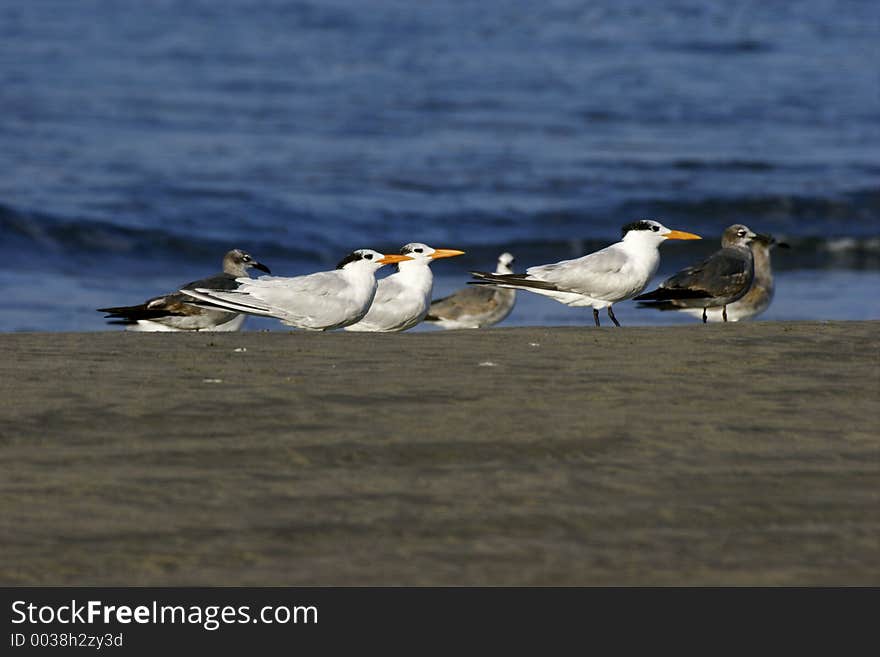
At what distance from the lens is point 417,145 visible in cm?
2519

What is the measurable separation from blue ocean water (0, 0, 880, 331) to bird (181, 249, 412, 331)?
17.1ft

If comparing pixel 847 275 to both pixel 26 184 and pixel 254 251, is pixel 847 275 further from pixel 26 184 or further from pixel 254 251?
pixel 26 184

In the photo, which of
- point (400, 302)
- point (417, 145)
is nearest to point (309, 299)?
point (400, 302)

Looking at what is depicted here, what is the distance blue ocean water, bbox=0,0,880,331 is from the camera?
1842 centimetres


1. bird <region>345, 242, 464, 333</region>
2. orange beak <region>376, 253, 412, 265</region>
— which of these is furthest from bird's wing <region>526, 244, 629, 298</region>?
orange beak <region>376, 253, 412, 265</region>

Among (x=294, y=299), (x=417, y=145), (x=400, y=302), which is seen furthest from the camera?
(x=417, y=145)

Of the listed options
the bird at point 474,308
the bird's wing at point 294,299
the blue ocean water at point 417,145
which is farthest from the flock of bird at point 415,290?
the blue ocean water at point 417,145

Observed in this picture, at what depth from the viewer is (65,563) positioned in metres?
4.12

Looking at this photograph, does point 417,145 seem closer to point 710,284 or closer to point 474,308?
point 474,308

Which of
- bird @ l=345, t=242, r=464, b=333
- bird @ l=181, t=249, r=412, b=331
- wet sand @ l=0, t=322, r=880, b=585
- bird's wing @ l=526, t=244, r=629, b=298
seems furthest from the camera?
bird's wing @ l=526, t=244, r=629, b=298

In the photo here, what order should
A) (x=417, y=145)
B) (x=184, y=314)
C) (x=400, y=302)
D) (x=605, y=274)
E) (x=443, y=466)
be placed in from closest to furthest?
(x=443, y=466), (x=400, y=302), (x=605, y=274), (x=184, y=314), (x=417, y=145)

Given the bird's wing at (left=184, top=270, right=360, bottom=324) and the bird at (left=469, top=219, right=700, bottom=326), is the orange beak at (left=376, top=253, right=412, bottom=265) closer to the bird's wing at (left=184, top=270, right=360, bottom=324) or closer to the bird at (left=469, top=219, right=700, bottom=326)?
the bird's wing at (left=184, top=270, right=360, bottom=324)

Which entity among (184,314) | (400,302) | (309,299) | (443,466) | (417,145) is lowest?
(443,466)

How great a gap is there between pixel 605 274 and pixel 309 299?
188 centimetres
